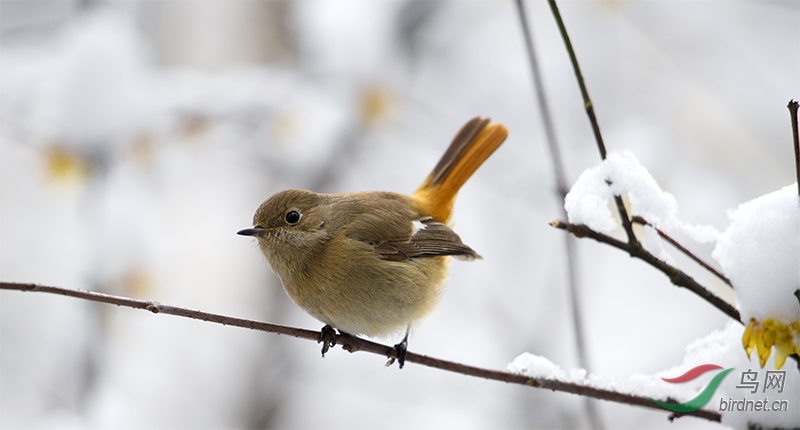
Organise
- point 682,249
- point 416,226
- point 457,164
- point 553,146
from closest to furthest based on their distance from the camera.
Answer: point 682,249, point 553,146, point 416,226, point 457,164

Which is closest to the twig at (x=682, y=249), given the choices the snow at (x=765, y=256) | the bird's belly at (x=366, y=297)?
the snow at (x=765, y=256)

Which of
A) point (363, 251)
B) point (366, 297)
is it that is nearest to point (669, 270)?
point (366, 297)

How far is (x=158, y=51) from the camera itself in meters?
8.22

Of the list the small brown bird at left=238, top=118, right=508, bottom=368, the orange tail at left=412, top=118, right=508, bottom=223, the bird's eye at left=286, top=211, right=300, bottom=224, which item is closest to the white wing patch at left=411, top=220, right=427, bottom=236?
the small brown bird at left=238, top=118, right=508, bottom=368

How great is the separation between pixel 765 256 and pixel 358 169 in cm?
467

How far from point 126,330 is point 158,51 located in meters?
4.33

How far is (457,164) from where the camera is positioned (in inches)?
132

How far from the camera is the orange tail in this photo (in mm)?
3262

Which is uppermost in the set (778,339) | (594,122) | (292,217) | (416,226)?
(416,226)

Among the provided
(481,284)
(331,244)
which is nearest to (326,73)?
(481,284)

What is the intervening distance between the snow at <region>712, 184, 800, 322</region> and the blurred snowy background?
9.13ft

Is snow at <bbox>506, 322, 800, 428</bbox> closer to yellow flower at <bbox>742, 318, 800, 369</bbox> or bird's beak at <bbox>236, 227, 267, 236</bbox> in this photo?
yellow flower at <bbox>742, 318, 800, 369</bbox>

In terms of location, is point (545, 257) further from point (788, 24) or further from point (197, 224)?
point (197, 224)

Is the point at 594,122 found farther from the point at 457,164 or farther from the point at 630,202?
the point at 457,164
